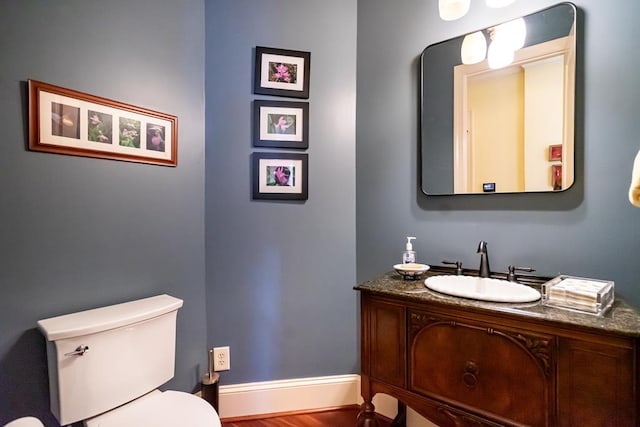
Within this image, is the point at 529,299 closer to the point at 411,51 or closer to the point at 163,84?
the point at 411,51

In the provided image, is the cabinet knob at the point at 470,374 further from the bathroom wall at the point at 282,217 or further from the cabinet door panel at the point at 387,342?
the bathroom wall at the point at 282,217

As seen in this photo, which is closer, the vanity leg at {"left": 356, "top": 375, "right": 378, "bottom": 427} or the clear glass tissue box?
the clear glass tissue box

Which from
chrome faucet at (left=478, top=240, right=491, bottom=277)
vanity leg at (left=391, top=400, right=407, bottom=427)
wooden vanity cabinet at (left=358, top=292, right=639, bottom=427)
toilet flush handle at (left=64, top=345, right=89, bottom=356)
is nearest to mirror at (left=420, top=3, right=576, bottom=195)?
chrome faucet at (left=478, top=240, right=491, bottom=277)

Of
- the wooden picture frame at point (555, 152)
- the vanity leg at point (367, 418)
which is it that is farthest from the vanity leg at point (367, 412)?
the wooden picture frame at point (555, 152)

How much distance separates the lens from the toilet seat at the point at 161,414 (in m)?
1.01

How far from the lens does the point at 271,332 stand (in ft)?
5.40

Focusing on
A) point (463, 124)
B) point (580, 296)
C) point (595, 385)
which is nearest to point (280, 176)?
point (463, 124)

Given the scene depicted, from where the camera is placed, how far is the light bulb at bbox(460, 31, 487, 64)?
132cm

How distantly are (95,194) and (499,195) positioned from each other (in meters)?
1.74

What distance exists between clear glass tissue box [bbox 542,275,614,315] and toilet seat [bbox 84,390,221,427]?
1.22 m

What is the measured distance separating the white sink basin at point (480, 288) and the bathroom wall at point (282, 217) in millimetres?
589

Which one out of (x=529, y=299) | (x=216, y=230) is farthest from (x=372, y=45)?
(x=529, y=299)

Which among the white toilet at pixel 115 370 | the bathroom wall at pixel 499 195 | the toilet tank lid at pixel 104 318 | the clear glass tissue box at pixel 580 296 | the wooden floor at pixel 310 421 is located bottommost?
the wooden floor at pixel 310 421

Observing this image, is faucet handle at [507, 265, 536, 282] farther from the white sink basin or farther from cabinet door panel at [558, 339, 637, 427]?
cabinet door panel at [558, 339, 637, 427]
